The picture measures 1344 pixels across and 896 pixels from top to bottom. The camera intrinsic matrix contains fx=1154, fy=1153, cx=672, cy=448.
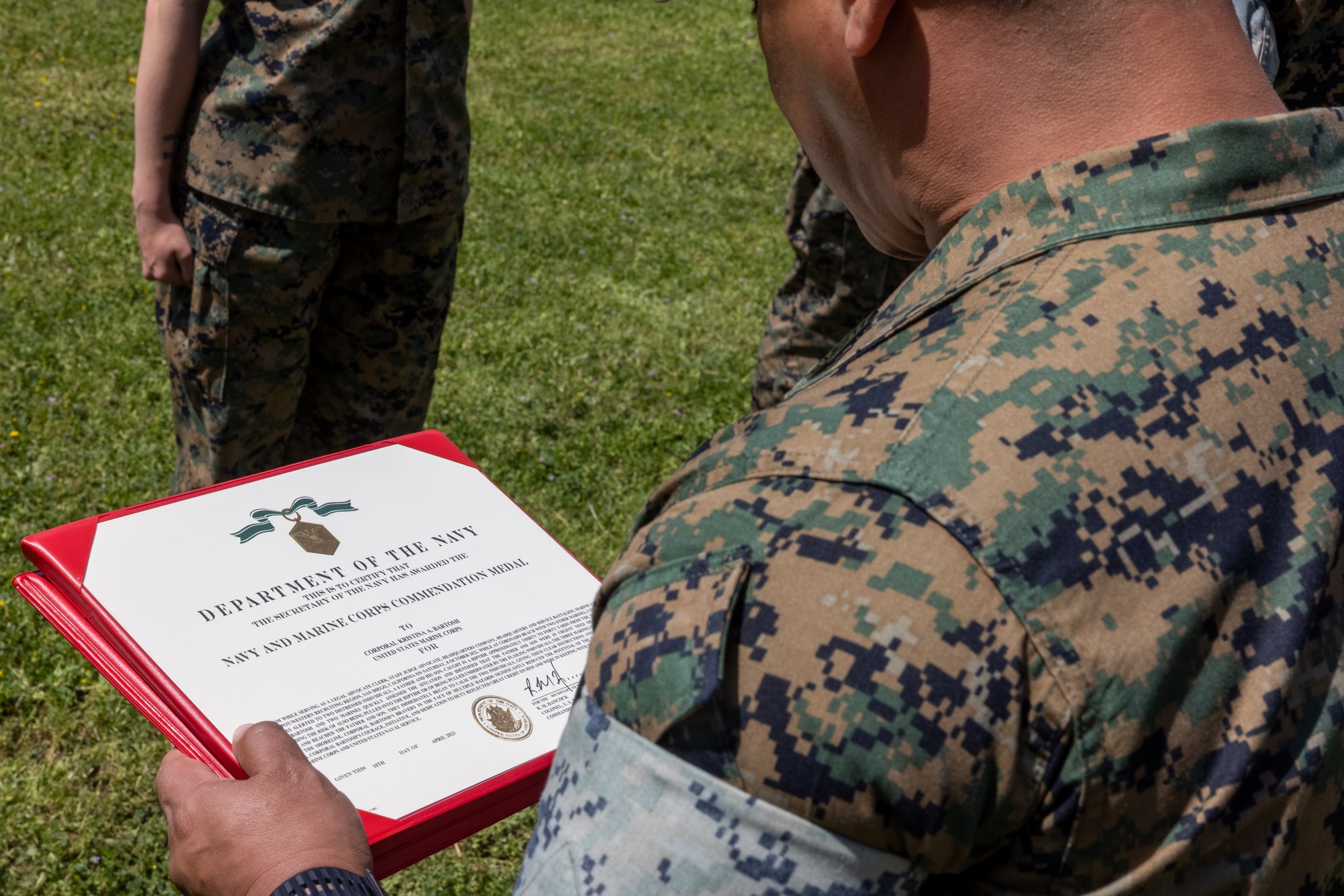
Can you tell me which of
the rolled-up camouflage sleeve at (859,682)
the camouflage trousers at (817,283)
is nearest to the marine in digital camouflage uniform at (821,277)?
the camouflage trousers at (817,283)

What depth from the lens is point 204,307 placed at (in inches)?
94.7

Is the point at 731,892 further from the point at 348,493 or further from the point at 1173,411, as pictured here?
the point at 348,493

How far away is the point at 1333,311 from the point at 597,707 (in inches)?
22.5

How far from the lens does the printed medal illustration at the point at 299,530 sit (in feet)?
4.43

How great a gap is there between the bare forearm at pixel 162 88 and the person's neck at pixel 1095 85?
6.30 feet

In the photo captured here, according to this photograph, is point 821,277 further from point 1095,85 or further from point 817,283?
point 1095,85

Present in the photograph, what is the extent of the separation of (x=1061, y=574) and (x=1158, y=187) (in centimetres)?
30

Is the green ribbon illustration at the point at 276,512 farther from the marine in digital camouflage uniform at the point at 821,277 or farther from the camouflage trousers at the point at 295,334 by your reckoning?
the marine in digital camouflage uniform at the point at 821,277

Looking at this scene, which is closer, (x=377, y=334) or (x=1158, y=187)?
(x=1158, y=187)

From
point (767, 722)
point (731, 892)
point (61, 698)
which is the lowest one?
point (61, 698)

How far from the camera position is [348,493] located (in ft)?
4.72

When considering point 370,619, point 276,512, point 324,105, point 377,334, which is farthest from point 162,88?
point 370,619

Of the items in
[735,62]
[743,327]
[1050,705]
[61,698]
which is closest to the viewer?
[1050,705]

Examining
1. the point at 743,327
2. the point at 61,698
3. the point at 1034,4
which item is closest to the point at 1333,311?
the point at 1034,4
